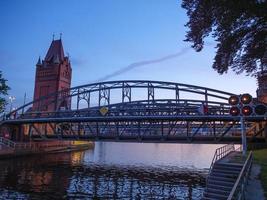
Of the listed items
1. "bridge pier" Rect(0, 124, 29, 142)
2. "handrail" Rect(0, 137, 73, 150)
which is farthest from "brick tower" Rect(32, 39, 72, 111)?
"bridge pier" Rect(0, 124, 29, 142)

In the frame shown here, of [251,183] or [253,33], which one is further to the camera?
[251,183]

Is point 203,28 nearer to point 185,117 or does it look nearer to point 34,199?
point 34,199

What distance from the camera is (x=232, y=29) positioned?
1669 centimetres

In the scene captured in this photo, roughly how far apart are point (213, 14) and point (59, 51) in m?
98.7

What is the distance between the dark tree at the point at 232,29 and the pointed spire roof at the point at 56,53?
93786 millimetres

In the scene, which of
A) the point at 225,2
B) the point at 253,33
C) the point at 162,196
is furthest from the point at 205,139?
the point at 225,2

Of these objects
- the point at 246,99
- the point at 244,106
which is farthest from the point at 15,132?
the point at 246,99

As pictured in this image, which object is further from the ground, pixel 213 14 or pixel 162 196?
pixel 213 14

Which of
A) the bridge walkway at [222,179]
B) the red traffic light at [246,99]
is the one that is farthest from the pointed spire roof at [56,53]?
the bridge walkway at [222,179]

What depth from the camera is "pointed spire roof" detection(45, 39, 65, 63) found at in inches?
4195

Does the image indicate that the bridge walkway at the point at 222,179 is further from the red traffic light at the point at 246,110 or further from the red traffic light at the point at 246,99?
the red traffic light at the point at 246,99

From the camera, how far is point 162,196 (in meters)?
28.5

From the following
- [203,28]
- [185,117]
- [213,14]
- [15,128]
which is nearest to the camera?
[213,14]

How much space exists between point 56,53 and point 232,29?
9834 centimetres
